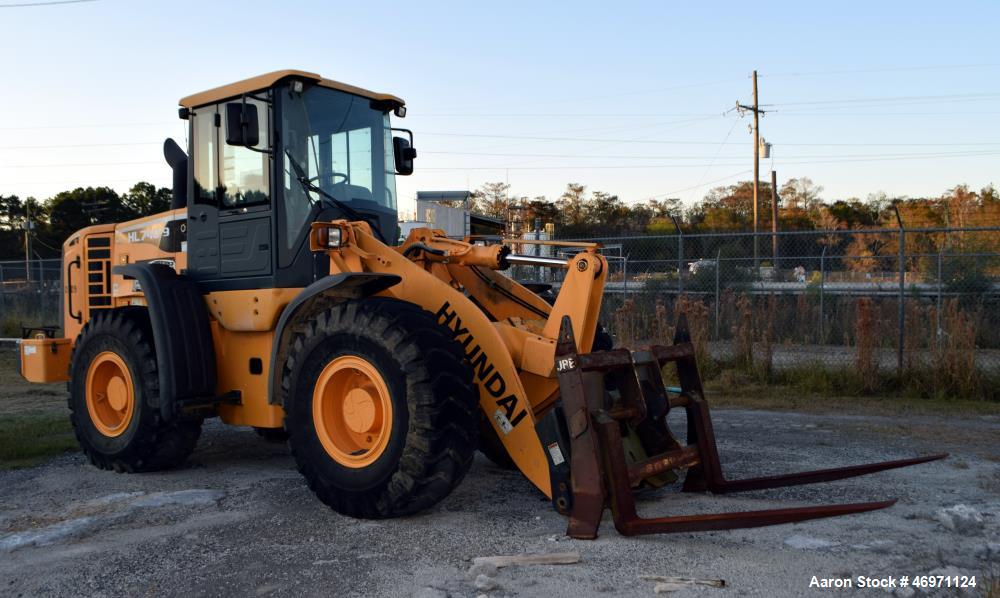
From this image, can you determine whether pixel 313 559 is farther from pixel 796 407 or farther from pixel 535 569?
pixel 796 407

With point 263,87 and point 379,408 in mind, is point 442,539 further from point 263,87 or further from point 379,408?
point 263,87

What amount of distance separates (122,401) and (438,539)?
3527 mm

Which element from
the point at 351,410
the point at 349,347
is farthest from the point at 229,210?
the point at 351,410

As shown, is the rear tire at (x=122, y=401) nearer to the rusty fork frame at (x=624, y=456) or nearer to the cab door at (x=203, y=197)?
the cab door at (x=203, y=197)

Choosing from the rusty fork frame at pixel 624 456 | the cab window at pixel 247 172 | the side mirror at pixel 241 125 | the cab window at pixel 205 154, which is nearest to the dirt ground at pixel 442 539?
the rusty fork frame at pixel 624 456

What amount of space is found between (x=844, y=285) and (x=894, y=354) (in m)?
7.84

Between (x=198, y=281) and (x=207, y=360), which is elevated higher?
(x=198, y=281)

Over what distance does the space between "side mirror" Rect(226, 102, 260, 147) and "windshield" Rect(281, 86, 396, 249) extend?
0.37m

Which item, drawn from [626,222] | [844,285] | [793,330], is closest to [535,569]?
[793,330]

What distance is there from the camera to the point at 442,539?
15.8 ft

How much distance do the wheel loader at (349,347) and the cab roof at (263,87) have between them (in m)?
0.02

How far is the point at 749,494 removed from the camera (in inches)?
221

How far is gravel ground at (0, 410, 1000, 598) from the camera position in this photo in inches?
162

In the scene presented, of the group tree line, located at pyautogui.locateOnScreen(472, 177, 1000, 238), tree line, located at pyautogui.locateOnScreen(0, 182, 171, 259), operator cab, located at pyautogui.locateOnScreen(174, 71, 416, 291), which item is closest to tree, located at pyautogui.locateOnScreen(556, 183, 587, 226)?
tree line, located at pyautogui.locateOnScreen(472, 177, 1000, 238)
